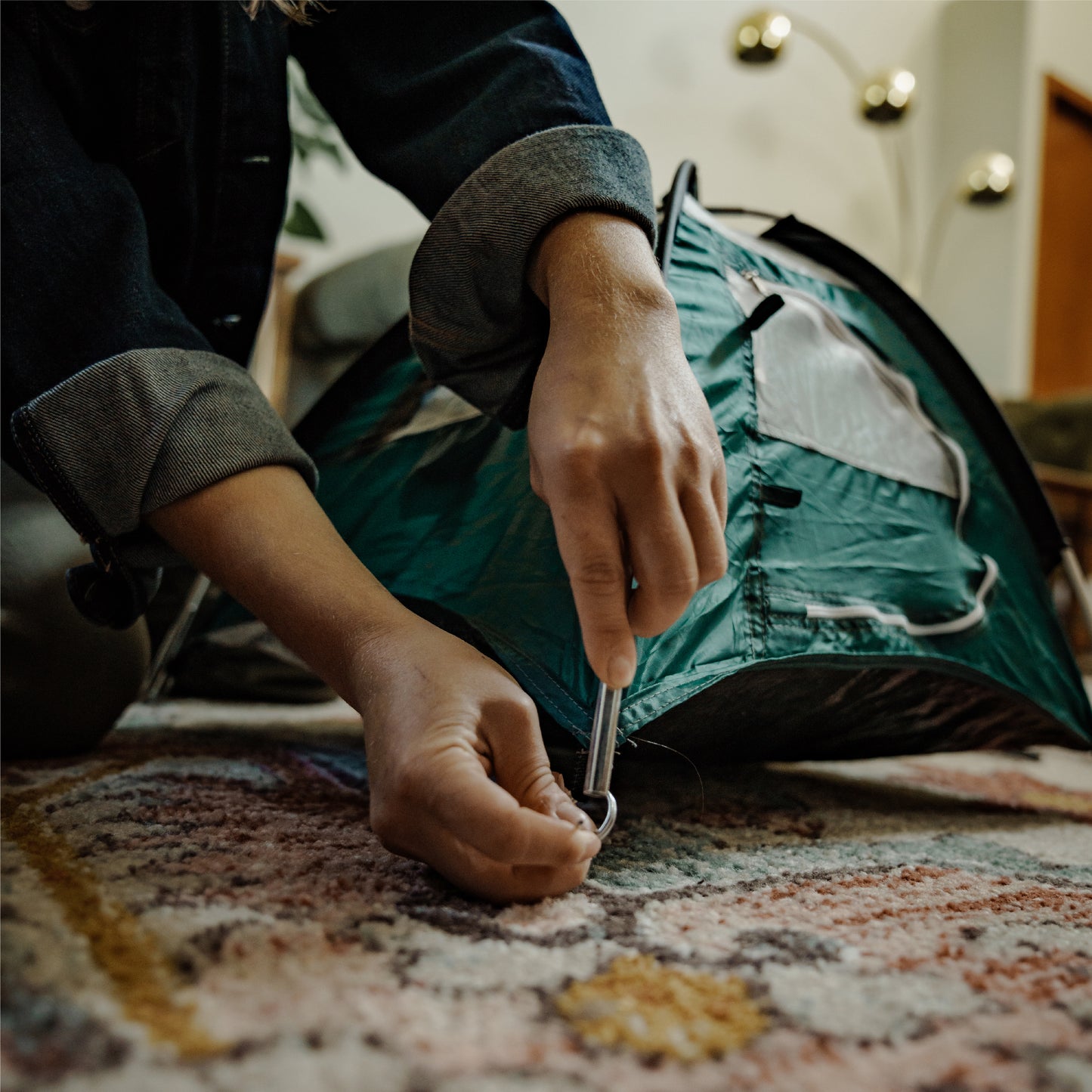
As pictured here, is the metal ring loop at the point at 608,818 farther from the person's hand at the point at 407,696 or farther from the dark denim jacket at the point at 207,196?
the dark denim jacket at the point at 207,196

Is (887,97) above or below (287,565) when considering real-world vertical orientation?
above

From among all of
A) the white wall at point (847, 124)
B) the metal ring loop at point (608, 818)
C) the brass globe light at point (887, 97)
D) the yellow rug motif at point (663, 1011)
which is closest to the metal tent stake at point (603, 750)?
the metal ring loop at point (608, 818)

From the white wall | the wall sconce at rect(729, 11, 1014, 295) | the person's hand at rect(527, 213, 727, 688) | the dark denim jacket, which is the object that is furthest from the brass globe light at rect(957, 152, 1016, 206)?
the person's hand at rect(527, 213, 727, 688)

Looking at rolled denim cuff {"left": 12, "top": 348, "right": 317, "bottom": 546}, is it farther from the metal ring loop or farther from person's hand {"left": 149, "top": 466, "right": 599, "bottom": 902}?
the metal ring loop

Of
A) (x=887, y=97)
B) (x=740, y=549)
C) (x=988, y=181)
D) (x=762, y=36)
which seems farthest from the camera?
(x=988, y=181)

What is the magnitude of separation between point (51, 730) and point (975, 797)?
2.05 feet

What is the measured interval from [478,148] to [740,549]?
9.9 inches

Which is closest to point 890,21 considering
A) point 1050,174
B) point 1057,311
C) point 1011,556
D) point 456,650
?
point 1050,174

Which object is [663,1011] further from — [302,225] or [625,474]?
[302,225]

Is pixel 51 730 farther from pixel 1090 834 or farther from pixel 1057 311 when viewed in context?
pixel 1057 311

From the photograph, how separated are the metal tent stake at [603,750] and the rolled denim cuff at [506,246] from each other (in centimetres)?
17

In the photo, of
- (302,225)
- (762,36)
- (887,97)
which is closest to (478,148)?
(302,225)

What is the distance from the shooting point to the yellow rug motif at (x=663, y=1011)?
246 mm

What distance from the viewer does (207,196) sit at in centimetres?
59
